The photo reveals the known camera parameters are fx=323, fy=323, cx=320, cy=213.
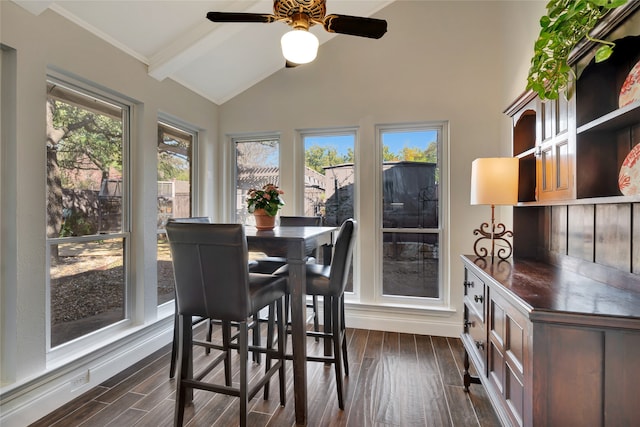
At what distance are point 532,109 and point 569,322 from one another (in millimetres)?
Result: 1482

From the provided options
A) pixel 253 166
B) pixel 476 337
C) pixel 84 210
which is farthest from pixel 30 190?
pixel 476 337

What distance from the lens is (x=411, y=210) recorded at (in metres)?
3.45

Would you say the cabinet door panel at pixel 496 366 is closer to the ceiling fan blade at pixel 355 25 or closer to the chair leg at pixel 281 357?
the chair leg at pixel 281 357

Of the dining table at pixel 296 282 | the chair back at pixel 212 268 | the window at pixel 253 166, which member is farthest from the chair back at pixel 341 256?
the window at pixel 253 166

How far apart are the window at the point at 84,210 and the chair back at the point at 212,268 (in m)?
1.12

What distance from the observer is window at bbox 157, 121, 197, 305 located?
122 inches

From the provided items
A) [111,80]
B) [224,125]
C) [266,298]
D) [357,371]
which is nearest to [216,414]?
[266,298]

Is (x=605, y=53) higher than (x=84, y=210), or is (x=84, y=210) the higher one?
(x=605, y=53)

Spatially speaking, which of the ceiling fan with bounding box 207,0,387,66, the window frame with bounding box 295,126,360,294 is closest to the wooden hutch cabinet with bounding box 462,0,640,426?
the ceiling fan with bounding box 207,0,387,66

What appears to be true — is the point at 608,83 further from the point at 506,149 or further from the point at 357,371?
the point at 357,371

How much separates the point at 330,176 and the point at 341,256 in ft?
5.81

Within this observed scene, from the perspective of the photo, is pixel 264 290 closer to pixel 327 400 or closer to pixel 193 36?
pixel 327 400

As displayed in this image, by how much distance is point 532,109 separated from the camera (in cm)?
201

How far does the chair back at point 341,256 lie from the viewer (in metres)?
2.01
